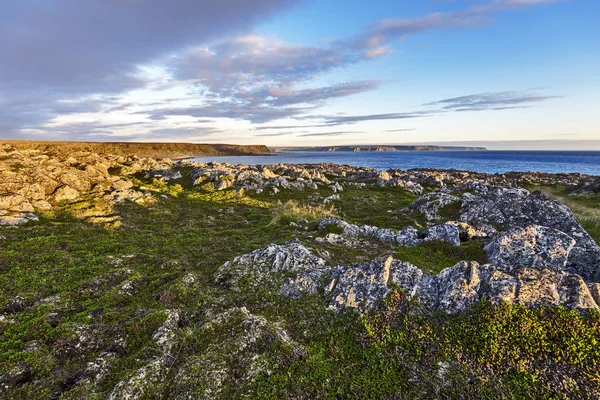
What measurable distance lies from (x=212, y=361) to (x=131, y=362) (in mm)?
2597

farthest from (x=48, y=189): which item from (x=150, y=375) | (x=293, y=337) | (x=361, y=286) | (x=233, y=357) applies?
(x=361, y=286)

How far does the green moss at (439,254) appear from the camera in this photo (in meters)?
13.8

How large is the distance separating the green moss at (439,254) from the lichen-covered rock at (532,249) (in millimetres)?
1102

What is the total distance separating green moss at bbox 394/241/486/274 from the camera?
45.1ft

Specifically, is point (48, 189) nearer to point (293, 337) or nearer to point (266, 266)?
point (266, 266)

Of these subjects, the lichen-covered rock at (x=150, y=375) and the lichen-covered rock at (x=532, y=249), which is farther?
the lichen-covered rock at (x=532, y=249)

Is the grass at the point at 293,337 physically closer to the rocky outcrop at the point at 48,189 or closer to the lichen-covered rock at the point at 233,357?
the lichen-covered rock at the point at 233,357

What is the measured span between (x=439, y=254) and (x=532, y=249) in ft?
13.0

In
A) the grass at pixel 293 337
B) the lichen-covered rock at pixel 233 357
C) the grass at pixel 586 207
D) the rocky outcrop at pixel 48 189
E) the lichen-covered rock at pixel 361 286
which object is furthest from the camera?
the grass at pixel 586 207

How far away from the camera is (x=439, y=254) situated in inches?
589

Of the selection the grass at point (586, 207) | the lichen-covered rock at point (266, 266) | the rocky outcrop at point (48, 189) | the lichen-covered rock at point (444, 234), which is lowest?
the grass at point (586, 207)

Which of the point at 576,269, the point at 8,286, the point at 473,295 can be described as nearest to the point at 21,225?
the point at 8,286

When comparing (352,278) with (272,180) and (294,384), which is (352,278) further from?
(272,180)

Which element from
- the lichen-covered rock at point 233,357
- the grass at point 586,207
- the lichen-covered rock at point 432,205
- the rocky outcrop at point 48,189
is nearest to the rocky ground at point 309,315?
the lichen-covered rock at point 233,357
